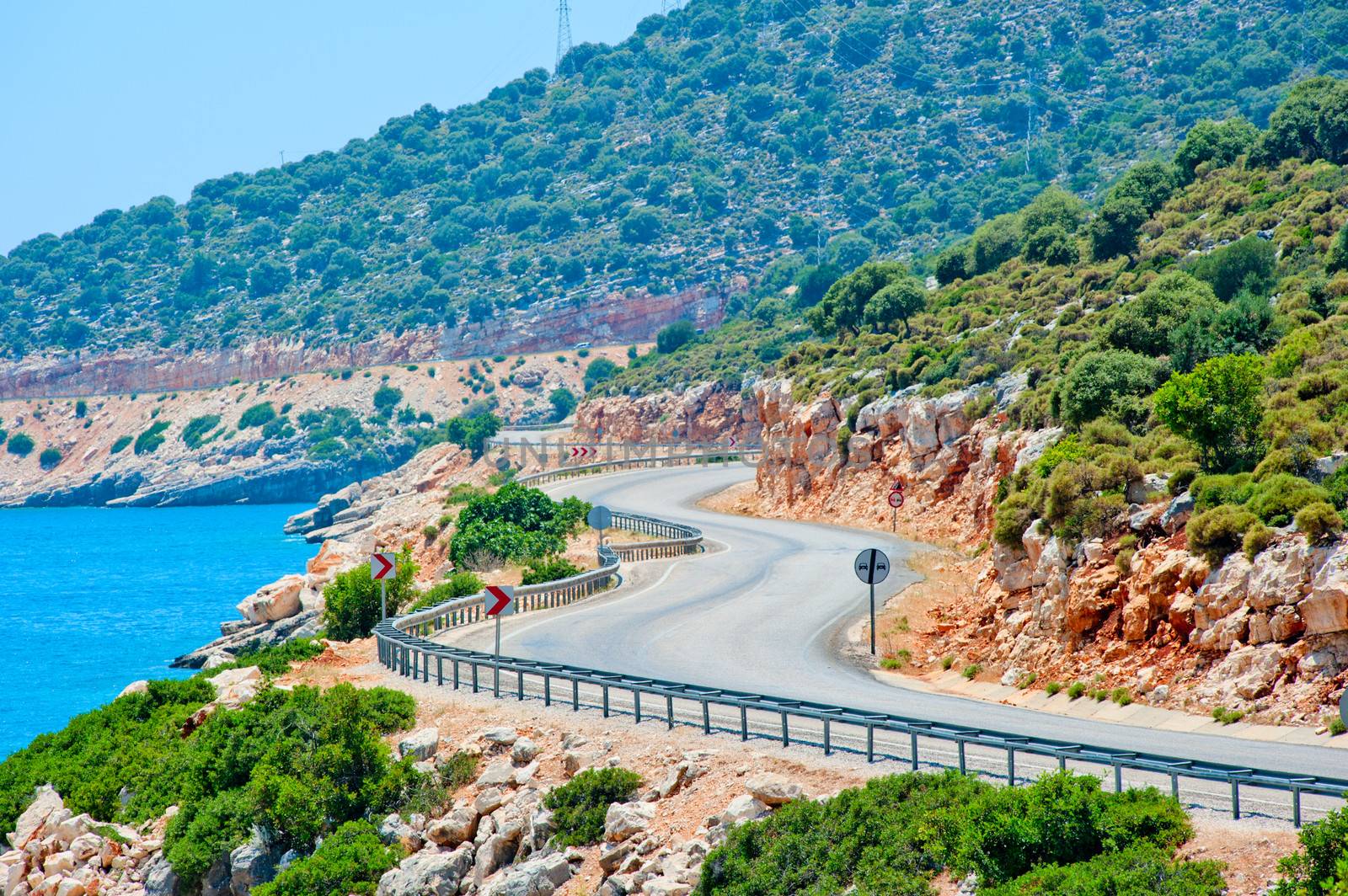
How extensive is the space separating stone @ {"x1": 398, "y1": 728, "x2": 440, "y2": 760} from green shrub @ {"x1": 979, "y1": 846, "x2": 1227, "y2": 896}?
1013cm

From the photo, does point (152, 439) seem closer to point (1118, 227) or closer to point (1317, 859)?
point (1118, 227)

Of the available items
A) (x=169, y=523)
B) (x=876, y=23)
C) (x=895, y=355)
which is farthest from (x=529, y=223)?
(x=895, y=355)

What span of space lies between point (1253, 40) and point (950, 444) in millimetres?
124378

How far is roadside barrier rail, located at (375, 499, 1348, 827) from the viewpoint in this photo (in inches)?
509

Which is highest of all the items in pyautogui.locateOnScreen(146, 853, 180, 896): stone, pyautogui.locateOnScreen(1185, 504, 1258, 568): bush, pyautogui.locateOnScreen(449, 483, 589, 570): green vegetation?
pyautogui.locateOnScreen(1185, 504, 1258, 568): bush

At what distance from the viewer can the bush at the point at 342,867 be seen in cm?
1733

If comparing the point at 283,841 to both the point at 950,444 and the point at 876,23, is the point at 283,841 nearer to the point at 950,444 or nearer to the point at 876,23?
the point at 950,444

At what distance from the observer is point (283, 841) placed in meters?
19.6

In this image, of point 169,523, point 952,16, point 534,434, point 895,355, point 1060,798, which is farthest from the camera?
point 952,16

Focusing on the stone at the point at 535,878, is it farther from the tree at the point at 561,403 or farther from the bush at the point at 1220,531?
the tree at the point at 561,403

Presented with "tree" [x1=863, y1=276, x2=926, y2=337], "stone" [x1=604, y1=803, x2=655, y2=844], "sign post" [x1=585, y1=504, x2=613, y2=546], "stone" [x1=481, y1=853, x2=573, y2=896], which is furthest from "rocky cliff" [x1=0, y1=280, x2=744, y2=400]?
"stone" [x1=481, y1=853, x2=573, y2=896]

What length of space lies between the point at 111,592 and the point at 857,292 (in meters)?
50.1

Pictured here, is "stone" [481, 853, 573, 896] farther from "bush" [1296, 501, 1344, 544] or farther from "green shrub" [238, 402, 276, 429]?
"green shrub" [238, 402, 276, 429]

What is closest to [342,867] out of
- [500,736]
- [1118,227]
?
[500,736]
